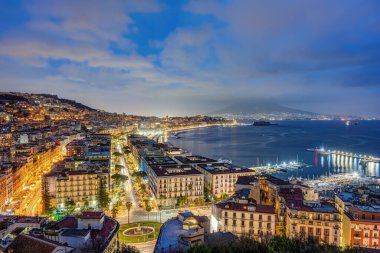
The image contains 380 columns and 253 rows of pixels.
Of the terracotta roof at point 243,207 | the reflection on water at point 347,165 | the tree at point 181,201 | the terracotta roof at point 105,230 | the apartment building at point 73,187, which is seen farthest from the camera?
the reflection on water at point 347,165

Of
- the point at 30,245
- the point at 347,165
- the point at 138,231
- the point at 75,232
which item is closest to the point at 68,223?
the point at 75,232

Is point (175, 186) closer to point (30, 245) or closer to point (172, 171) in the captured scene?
point (172, 171)

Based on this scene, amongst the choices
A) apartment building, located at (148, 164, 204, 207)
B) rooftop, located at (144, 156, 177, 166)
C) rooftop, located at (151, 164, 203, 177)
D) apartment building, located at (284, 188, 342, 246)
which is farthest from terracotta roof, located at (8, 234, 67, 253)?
rooftop, located at (144, 156, 177, 166)

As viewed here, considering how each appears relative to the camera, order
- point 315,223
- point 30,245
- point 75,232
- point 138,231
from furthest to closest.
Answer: point 138,231 < point 315,223 < point 75,232 < point 30,245

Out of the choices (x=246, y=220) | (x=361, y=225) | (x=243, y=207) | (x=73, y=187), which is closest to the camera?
(x=361, y=225)

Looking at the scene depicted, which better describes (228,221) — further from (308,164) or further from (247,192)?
(308,164)

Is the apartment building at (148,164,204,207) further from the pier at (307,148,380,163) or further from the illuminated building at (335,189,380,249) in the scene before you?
the pier at (307,148,380,163)

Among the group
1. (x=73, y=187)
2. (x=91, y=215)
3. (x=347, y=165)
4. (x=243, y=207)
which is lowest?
(x=347, y=165)

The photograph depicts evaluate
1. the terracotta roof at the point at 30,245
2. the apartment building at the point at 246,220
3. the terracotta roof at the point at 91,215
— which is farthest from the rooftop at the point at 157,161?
the terracotta roof at the point at 30,245

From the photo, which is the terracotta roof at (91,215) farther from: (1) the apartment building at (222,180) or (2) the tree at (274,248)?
(1) the apartment building at (222,180)
